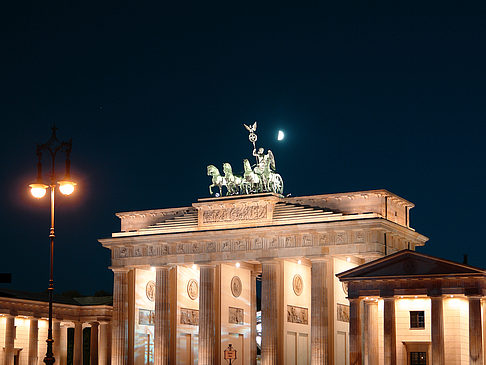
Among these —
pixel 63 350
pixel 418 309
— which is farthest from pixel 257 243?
pixel 63 350

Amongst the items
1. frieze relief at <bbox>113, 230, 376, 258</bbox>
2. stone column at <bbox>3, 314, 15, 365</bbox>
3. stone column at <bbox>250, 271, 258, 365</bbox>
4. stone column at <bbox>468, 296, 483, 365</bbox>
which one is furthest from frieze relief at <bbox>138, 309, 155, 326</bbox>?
stone column at <bbox>468, 296, 483, 365</bbox>

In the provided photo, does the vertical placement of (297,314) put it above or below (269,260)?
below

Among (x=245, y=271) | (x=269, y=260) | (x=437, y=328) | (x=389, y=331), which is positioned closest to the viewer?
(x=437, y=328)

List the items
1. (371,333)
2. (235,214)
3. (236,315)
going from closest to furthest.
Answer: (371,333)
(235,214)
(236,315)

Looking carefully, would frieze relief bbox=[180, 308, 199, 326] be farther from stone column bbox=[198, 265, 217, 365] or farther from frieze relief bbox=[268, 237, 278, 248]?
frieze relief bbox=[268, 237, 278, 248]

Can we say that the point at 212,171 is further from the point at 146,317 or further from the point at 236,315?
the point at 146,317

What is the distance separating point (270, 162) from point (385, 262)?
2594 centimetres

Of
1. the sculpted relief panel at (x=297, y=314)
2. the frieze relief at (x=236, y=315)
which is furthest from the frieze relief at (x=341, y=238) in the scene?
the frieze relief at (x=236, y=315)

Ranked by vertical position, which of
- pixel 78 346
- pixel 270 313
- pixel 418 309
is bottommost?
A: pixel 78 346

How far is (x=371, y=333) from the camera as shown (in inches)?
2135

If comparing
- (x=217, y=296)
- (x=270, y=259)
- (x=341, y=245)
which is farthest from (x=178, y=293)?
(x=341, y=245)

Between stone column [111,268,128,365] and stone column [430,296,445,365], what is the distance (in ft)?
119

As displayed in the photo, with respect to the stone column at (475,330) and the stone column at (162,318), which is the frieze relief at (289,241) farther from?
the stone column at (475,330)

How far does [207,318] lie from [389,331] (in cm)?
2621
